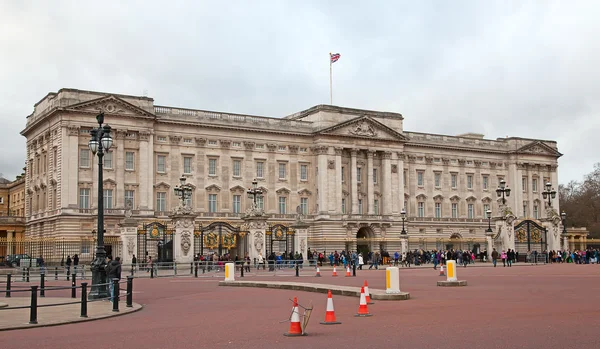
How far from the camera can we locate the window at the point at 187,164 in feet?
245

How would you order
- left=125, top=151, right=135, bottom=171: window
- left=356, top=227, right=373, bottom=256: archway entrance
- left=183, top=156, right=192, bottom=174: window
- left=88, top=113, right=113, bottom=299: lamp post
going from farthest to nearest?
1. left=356, top=227, right=373, bottom=256: archway entrance
2. left=183, top=156, right=192, bottom=174: window
3. left=125, top=151, right=135, bottom=171: window
4. left=88, top=113, right=113, bottom=299: lamp post

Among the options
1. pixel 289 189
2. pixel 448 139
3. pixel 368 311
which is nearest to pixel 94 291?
pixel 368 311

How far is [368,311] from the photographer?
19.3 meters

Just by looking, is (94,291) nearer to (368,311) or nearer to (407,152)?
(368,311)

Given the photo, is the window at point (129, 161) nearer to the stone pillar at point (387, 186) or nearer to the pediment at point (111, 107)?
the pediment at point (111, 107)

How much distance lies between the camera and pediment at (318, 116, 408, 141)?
81.9m

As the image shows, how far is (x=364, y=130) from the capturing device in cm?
8425

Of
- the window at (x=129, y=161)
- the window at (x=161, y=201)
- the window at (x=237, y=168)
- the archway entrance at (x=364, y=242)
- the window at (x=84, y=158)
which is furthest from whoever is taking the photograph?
the archway entrance at (x=364, y=242)

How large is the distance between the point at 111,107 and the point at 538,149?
57.1 meters

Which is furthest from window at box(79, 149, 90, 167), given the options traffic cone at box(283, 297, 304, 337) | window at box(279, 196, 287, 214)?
traffic cone at box(283, 297, 304, 337)

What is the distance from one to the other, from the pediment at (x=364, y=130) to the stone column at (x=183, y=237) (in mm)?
34964

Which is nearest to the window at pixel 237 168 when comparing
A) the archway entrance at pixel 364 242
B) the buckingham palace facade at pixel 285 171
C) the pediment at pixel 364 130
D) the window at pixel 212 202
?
the buckingham palace facade at pixel 285 171

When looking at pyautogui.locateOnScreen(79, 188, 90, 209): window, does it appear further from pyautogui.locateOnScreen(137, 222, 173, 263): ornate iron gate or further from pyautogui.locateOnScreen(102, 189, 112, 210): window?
pyautogui.locateOnScreen(137, 222, 173, 263): ornate iron gate

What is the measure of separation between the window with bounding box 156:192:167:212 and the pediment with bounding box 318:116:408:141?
1829cm
